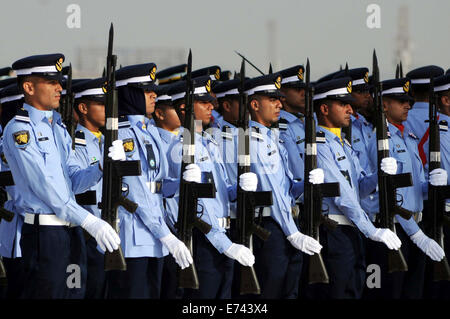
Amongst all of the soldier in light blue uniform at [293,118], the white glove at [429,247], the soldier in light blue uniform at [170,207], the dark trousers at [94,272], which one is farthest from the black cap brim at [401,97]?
the dark trousers at [94,272]

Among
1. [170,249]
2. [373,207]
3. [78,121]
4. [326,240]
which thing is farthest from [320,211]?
[78,121]

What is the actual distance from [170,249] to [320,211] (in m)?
2.16

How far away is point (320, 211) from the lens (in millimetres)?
11906

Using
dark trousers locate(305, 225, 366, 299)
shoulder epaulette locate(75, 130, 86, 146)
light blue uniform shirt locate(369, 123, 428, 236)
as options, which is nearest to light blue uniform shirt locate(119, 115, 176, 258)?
shoulder epaulette locate(75, 130, 86, 146)

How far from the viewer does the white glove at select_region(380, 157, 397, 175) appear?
1223 cm

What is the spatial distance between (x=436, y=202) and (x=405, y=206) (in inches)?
15.0

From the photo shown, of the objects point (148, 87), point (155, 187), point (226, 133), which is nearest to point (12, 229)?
point (155, 187)

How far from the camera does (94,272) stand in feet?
36.9

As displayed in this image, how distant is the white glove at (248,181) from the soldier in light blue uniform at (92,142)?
153 cm

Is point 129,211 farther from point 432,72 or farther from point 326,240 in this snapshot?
point 432,72

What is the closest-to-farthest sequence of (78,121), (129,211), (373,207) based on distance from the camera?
(129,211)
(78,121)
(373,207)

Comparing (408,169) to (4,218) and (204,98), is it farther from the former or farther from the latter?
(4,218)

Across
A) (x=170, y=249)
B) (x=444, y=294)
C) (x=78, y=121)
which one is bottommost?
(x=444, y=294)

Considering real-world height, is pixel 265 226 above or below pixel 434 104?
below
